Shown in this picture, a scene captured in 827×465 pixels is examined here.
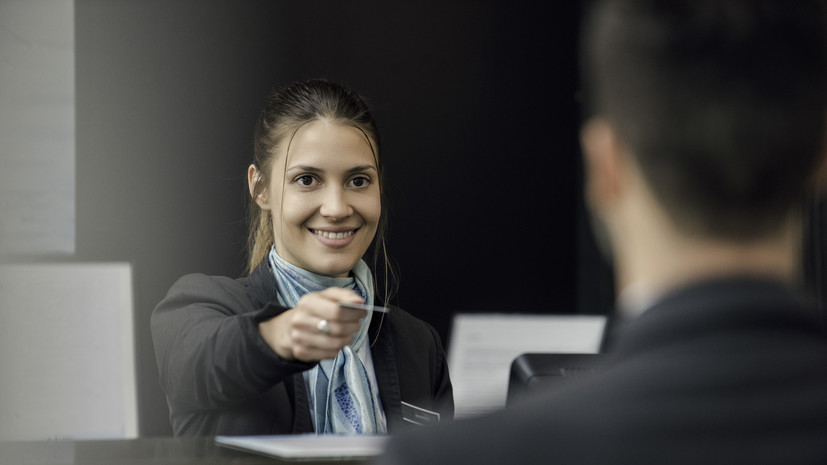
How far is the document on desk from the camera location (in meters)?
1.06

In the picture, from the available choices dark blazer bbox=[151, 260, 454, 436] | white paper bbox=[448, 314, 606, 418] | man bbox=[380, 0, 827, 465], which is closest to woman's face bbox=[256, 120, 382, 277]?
dark blazer bbox=[151, 260, 454, 436]

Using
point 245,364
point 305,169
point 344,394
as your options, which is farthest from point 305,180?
point 245,364

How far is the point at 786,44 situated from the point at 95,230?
2.63m

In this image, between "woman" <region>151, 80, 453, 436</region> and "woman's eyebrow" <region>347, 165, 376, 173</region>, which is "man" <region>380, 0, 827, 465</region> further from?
"woman's eyebrow" <region>347, 165, 376, 173</region>

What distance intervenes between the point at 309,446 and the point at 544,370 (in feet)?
1.18

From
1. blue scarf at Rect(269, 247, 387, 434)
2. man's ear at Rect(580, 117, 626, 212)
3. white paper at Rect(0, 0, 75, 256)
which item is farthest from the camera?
white paper at Rect(0, 0, 75, 256)

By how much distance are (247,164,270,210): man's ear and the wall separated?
0.62 m

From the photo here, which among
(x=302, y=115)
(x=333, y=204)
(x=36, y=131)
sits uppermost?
(x=36, y=131)

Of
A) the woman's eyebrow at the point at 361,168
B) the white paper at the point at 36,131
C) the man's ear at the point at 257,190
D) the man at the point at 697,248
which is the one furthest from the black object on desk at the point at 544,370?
the white paper at the point at 36,131

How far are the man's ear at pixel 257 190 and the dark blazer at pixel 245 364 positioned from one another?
9.7 inches

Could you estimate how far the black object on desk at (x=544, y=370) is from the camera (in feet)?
4.18

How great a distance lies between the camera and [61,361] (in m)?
2.73

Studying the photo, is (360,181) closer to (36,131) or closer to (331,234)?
(331,234)

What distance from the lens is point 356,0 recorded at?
3.58 metres
